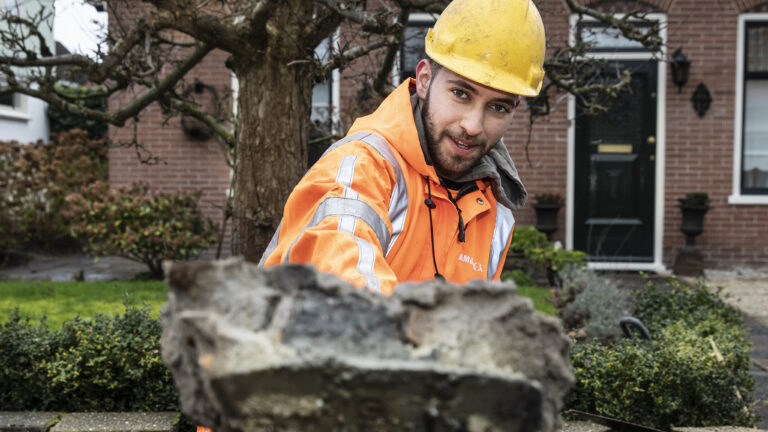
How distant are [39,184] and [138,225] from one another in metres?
3.19

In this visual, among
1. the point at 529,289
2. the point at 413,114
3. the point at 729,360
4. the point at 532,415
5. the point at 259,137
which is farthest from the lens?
the point at 529,289

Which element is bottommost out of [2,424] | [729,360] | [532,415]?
[2,424]

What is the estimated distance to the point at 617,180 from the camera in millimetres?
10055

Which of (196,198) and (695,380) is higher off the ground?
(196,198)

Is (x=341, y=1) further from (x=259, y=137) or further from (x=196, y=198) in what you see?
(x=196, y=198)

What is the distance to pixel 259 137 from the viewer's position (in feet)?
12.0

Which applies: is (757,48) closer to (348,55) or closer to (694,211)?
(694,211)

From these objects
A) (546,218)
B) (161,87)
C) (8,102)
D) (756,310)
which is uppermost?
(8,102)

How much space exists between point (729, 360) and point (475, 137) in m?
2.95

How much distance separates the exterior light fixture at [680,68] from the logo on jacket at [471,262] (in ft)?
28.3

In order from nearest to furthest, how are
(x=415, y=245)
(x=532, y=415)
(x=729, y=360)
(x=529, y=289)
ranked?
1. (x=532, y=415)
2. (x=415, y=245)
3. (x=729, y=360)
4. (x=529, y=289)

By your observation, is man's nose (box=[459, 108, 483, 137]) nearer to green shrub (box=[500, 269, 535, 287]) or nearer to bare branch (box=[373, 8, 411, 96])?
bare branch (box=[373, 8, 411, 96])

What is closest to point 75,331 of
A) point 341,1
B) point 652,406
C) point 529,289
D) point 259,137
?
point 259,137

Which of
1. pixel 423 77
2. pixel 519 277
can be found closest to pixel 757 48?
pixel 519 277
